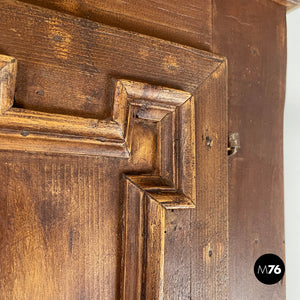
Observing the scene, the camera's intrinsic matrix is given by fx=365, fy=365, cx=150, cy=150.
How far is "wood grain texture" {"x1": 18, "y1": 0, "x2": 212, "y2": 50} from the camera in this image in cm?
51

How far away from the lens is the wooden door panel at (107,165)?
1.47ft

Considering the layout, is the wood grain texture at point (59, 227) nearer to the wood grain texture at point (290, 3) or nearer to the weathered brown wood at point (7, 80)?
the weathered brown wood at point (7, 80)

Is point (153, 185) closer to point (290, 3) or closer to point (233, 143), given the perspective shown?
point (233, 143)

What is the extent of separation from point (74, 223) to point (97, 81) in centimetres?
19

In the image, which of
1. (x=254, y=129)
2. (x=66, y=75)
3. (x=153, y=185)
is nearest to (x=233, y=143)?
(x=254, y=129)

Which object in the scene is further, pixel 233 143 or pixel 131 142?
pixel 233 143

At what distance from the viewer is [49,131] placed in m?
0.45

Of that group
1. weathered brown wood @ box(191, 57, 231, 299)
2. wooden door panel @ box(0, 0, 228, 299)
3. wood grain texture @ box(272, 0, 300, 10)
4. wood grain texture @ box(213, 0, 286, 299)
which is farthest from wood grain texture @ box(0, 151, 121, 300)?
wood grain texture @ box(272, 0, 300, 10)

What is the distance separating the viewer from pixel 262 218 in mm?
691

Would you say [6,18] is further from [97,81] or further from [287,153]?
[287,153]

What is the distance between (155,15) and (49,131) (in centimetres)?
26

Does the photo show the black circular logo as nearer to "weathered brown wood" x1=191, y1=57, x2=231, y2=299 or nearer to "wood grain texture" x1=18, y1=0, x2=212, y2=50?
"weathered brown wood" x1=191, y1=57, x2=231, y2=299

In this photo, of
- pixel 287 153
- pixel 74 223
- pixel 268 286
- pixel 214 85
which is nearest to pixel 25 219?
pixel 74 223

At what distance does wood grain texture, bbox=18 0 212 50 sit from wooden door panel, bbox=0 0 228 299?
0.03 metres
